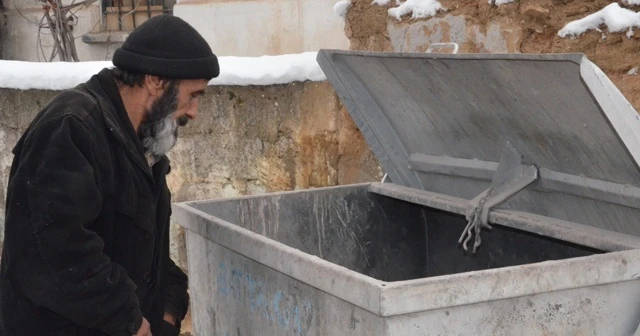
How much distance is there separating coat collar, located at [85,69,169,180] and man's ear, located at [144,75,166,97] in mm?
83

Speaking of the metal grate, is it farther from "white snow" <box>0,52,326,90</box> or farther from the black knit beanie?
the black knit beanie

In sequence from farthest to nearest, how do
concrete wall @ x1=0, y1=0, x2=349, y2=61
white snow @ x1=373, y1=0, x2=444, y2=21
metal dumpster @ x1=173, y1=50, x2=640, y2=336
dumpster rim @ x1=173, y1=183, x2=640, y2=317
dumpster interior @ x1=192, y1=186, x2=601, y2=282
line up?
concrete wall @ x1=0, y1=0, x2=349, y2=61 → white snow @ x1=373, y1=0, x2=444, y2=21 → dumpster interior @ x1=192, y1=186, x2=601, y2=282 → metal dumpster @ x1=173, y1=50, x2=640, y2=336 → dumpster rim @ x1=173, y1=183, x2=640, y2=317

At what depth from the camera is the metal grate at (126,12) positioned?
12.0 metres

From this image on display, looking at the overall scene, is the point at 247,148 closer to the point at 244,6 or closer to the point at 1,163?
the point at 1,163

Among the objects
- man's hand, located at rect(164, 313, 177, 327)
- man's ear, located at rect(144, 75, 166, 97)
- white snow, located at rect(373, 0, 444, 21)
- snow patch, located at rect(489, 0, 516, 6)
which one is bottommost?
man's hand, located at rect(164, 313, 177, 327)

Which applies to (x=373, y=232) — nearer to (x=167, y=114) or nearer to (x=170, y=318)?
(x=170, y=318)

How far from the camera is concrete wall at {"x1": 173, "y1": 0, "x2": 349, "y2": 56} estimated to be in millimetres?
7711

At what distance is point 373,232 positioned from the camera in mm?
3498

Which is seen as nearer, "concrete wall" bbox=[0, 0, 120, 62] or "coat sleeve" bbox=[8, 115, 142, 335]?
"coat sleeve" bbox=[8, 115, 142, 335]

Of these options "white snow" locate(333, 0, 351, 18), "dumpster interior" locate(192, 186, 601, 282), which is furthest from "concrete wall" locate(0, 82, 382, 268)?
"dumpster interior" locate(192, 186, 601, 282)

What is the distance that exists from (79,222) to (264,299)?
56 centimetres

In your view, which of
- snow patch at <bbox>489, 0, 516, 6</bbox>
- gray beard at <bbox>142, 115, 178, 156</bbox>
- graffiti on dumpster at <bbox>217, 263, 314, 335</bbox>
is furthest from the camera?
snow patch at <bbox>489, 0, 516, 6</bbox>

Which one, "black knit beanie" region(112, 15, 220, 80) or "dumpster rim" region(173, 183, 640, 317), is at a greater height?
"black knit beanie" region(112, 15, 220, 80)

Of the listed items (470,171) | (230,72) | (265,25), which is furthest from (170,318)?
(265,25)
